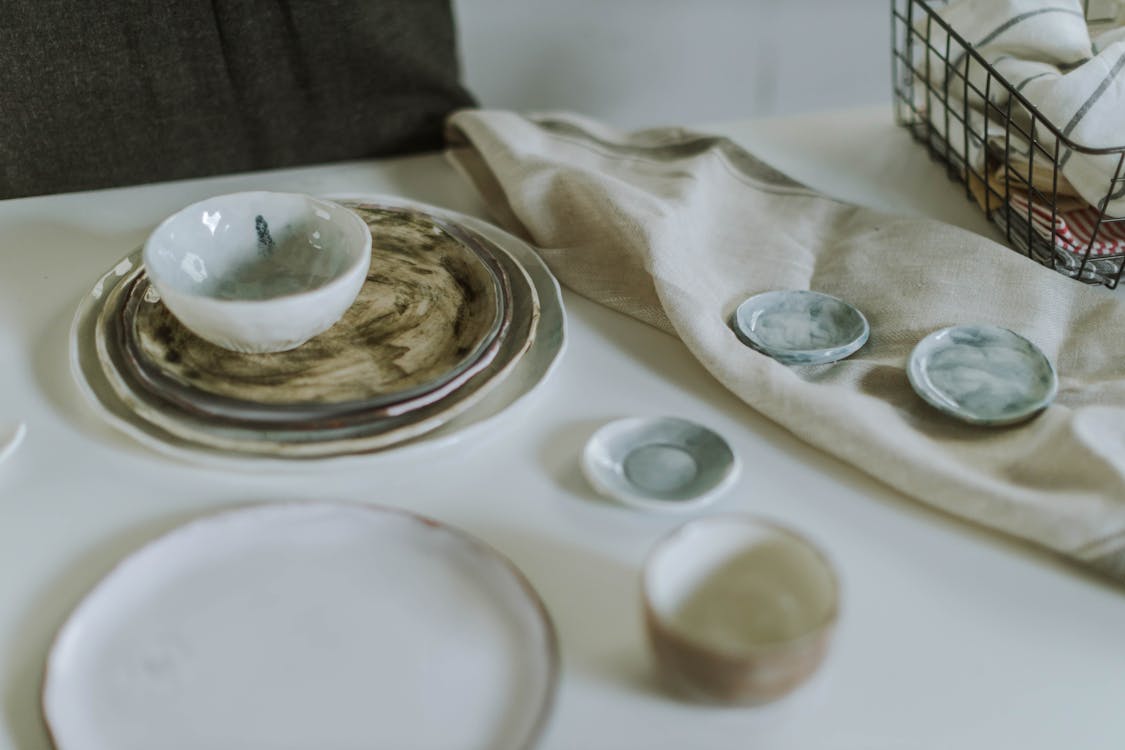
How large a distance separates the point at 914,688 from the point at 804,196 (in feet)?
1.32

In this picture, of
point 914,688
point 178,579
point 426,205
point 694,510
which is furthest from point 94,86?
point 914,688

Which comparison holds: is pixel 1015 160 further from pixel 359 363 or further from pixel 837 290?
pixel 359 363

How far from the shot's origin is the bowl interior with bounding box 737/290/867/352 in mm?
604

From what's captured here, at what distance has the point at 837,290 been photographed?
25.9 inches

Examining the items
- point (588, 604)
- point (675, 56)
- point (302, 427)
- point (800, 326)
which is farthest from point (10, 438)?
point (675, 56)

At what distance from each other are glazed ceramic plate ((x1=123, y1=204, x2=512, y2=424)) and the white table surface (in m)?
0.04

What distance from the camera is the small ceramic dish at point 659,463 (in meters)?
0.50

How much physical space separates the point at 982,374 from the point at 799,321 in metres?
0.11

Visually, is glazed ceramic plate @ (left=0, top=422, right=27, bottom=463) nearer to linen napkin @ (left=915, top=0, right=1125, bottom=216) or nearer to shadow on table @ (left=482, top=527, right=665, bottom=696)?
shadow on table @ (left=482, top=527, right=665, bottom=696)

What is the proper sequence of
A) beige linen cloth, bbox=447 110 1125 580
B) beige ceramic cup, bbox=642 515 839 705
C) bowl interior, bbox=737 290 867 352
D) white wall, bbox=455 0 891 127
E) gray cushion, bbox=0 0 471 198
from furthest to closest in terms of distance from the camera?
1. white wall, bbox=455 0 891 127
2. gray cushion, bbox=0 0 471 198
3. bowl interior, bbox=737 290 867 352
4. beige linen cloth, bbox=447 110 1125 580
5. beige ceramic cup, bbox=642 515 839 705

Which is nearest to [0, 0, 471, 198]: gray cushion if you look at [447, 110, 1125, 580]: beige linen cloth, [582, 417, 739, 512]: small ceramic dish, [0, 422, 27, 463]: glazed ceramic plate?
[447, 110, 1125, 580]: beige linen cloth

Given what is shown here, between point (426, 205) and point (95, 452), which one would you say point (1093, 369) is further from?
point (95, 452)

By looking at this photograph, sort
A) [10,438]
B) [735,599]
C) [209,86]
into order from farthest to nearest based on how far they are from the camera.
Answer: [209,86] → [10,438] → [735,599]

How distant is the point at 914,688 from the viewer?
43 cm
